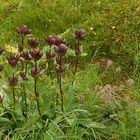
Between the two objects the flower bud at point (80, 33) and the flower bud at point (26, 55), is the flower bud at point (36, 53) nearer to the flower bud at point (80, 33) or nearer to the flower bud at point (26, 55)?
the flower bud at point (26, 55)

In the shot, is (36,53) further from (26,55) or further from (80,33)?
(80,33)

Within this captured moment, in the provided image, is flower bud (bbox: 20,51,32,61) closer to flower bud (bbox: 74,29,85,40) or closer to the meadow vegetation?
the meadow vegetation

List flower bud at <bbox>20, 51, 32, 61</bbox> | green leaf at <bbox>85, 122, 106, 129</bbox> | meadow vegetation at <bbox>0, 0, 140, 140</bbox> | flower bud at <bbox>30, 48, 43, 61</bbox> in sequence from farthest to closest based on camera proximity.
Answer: green leaf at <bbox>85, 122, 106, 129</bbox> < meadow vegetation at <bbox>0, 0, 140, 140</bbox> < flower bud at <bbox>20, 51, 32, 61</bbox> < flower bud at <bbox>30, 48, 43, 61</bbox>

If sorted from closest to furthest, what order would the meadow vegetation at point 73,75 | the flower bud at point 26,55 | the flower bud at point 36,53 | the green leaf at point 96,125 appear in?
the flower bud at point 36,53 < the flower bud at point 26,55 < the meadow vegetation at point 73,75 < the green leaf at point 96,125

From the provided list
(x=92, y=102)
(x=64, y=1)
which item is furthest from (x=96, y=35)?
(x=92, y=102)

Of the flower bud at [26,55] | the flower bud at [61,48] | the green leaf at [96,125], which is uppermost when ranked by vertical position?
the flower bud at [61,48]

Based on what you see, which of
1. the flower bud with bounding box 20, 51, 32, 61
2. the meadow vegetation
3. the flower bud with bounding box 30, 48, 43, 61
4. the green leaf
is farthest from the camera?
the green leaf

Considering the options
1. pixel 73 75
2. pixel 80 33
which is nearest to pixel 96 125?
pixel 73 75

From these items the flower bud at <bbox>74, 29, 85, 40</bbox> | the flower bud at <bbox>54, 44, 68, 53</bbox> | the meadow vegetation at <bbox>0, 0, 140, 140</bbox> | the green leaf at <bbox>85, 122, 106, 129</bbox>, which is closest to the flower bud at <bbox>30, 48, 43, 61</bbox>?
the meadow vegetation at <bbox>0, 0, 140, 140</bbox>

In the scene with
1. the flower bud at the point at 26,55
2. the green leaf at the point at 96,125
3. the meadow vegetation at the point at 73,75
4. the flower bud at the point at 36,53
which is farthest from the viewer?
the green leaf at the point at 96,125

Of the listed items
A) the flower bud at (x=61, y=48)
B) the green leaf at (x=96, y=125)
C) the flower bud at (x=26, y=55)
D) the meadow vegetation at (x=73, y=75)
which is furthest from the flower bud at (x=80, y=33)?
the green leaf at (x=96, y=125)

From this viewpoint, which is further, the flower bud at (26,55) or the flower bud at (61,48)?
the flower bud at (26,55)

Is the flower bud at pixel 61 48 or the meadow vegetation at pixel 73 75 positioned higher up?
the flower bud at pixel 61 48

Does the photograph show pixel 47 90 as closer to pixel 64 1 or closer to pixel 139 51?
pixel 139 51
